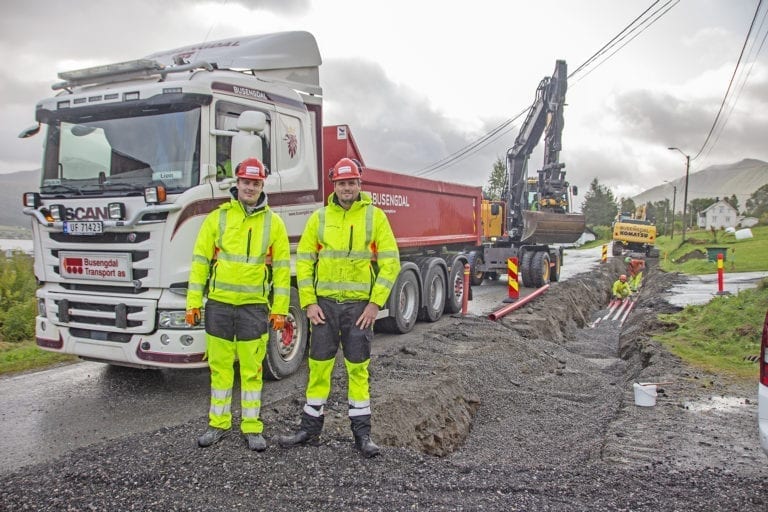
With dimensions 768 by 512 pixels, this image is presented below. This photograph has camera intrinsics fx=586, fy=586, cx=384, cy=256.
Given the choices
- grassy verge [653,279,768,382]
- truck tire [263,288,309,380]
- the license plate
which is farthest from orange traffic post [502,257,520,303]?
the license plate

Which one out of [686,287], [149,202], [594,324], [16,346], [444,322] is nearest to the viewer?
[149,202]

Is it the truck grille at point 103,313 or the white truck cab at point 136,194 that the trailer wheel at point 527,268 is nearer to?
the white truck cab at point 136,194

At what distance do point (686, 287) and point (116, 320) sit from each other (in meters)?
15.6

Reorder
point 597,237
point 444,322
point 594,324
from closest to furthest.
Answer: point 444,322, point 594,324, point 597,237

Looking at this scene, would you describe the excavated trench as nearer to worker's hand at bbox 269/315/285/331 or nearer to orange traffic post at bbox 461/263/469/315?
orange traffic post at bbox 461/263/469/315

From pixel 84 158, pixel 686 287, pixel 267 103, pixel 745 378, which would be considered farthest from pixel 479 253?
pixel 84 158

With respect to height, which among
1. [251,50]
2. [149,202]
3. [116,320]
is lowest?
[116,320]

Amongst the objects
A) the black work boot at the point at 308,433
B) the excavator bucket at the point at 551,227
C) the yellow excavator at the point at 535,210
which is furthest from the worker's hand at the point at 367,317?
the excavator bucket at the point at 551,227

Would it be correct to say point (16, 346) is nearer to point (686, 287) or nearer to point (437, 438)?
point (437, 438)

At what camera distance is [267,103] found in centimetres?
614

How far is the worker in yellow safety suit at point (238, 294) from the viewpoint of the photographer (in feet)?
14.1

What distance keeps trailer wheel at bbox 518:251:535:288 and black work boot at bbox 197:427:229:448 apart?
13388 mm

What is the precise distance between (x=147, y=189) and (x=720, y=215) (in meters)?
118

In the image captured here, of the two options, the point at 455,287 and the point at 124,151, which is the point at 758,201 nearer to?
the point at 455,287
